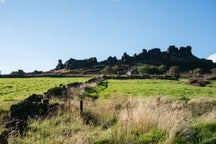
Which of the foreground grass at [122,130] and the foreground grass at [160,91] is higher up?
the foreground grass at [122,130]

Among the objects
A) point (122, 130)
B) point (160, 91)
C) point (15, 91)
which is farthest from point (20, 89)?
point (122, 130)

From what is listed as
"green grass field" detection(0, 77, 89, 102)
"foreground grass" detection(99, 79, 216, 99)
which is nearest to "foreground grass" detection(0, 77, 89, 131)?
"green grass field" detection(0, 77, 89, 102)

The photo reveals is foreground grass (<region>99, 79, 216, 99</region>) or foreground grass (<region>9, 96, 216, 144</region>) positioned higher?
Answer: foreground grass (<region>9, 96, 216, 144</region>)

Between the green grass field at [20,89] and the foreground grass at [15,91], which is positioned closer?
the foreground grass at [15,91]

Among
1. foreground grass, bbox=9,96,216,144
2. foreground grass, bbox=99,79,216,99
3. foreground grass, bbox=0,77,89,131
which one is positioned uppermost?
foreground grass, bbox=0,77,89,131

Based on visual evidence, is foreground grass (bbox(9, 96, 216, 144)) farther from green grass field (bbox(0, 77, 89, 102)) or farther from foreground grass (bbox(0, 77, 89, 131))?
green grass field (bbox(0, 77, 89, 102))

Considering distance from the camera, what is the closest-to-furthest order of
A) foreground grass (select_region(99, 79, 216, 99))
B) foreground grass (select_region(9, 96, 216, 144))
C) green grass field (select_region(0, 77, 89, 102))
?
foreground grass (select_region(9, 96, 216, 144)), green grass field (select_region(0, 77, 89, 102)), foreground grass (select_region(99, 79, 216, 99))

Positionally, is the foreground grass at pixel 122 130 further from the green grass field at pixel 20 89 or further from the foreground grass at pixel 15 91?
the green grass field at pixel 20 89

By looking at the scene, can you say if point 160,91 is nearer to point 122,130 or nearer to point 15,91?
point 15,91

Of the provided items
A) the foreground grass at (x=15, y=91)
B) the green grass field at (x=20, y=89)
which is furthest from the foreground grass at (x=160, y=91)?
the foreground grass at (x=15, y=91)

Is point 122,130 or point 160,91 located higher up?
point 122,130

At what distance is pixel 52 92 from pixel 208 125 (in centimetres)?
1598

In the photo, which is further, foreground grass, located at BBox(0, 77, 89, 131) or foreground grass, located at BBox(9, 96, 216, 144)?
foreground grass, located at BBox(0, 77, 89, 131)

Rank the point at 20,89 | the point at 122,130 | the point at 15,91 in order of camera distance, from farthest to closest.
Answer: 1. the point at 20,89
2. the point at 15,91
3. the point at 122,130
